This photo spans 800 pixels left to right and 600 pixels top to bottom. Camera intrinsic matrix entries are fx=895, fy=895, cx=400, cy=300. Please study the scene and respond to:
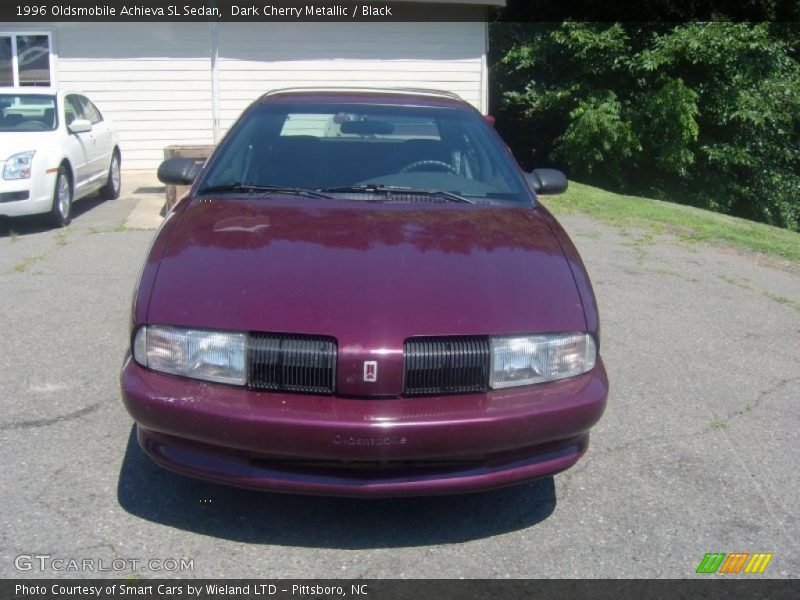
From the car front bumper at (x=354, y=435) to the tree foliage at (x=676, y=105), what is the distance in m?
13.2

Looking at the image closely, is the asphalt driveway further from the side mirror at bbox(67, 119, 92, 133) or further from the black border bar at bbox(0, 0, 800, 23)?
the black border bar at bbox(0, 0, 800, 23)

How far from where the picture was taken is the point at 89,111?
1137 cm

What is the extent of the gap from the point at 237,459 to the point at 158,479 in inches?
30.3

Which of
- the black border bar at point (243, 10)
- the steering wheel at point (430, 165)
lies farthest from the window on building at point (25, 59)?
the steering wheel at point (430, 165)

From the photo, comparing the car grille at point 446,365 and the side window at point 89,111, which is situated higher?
the side window at point 89,111

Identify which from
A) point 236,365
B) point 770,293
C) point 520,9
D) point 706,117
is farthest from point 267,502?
point 520,9

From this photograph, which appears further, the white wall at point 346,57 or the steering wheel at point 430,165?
the white wall at point 346,57

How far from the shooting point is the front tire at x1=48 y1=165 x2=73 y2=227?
9.36 metres

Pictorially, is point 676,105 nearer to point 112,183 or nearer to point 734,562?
point 112,183

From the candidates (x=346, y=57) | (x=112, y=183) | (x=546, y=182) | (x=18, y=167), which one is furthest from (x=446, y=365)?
(x=346, y=57)

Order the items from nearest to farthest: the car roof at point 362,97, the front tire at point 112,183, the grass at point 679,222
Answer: the car roof at point 362,97
the grass at point 679,222
the front tire at point 112,183

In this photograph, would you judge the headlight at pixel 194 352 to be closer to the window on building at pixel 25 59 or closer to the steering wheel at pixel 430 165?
the steering wheel at pixel 430 165

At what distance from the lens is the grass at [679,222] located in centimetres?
967

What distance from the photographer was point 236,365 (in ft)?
10.4
